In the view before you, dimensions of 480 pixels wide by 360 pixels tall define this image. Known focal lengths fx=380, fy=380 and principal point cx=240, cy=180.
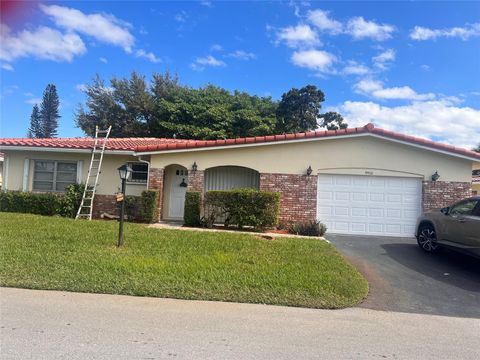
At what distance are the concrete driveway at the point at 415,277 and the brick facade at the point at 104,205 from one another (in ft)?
27.9

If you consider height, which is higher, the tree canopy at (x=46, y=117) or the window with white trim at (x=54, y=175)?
the tree canopy at (x=46, y=117)

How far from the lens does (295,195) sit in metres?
13.6

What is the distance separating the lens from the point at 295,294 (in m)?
6.18

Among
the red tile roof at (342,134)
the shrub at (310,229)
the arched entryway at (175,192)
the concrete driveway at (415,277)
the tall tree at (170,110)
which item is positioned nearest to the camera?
the concrete driveway at (415,277)

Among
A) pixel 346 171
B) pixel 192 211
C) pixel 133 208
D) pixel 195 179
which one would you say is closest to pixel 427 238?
pixel 346 171

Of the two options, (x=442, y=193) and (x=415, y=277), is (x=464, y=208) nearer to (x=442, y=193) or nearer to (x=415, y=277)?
(x=415, y=277)

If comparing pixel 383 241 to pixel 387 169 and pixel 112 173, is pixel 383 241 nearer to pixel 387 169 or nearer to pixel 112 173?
pixel 387 169

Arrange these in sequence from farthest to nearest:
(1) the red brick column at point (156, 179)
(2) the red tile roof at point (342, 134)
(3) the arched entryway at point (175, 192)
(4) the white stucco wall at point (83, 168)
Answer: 1. (4) the white stucco wall at point (83, 168)
2. (3) the arched entryway at point (175, 192)
3. (1) the red brick column at point (156, 179)
4. (2) the red tile roof at point (342, 134)

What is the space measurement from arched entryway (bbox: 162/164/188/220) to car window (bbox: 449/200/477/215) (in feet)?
31.2

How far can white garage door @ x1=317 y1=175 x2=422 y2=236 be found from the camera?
13.3 metres

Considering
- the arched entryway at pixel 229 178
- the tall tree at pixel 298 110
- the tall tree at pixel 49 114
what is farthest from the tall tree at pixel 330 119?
the tall tree at pixel 49 114

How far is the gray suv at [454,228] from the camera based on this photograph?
27.7ft

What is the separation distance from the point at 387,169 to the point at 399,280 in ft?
21.5

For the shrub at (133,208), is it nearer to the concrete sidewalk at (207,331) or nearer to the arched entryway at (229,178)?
the arched entryway at (229,178)
